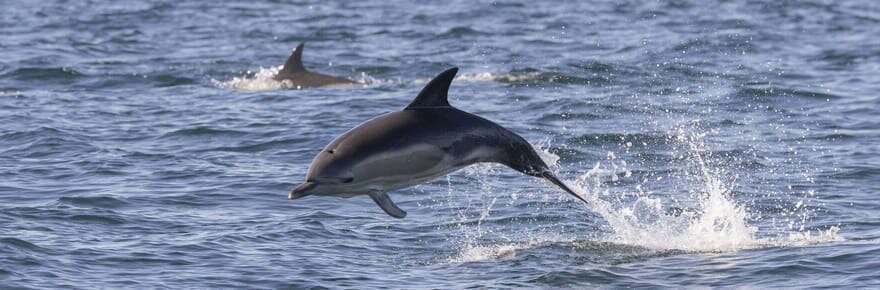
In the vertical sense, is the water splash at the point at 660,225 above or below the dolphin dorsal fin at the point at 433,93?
below

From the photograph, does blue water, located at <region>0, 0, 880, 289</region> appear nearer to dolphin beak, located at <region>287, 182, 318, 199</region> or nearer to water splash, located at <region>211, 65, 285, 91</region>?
water splash, located at <region>211, 65, 285, 91</region>

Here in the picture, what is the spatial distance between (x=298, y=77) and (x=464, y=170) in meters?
7.16

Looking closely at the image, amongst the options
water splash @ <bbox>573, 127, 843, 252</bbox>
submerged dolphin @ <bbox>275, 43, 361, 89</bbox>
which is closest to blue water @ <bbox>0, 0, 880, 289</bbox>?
water splash @ <bbox>573, 127, 843, 252</bbox>

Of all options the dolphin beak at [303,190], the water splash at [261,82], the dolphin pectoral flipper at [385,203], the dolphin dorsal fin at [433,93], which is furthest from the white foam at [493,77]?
the dolphin beak at [303,190]

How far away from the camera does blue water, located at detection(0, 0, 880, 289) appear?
438 inches

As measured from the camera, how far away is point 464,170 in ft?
51.4

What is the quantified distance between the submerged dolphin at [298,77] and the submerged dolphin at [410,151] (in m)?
12.7

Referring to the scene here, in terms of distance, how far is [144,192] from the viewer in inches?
546

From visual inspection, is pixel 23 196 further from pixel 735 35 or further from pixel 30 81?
pixel 735 35

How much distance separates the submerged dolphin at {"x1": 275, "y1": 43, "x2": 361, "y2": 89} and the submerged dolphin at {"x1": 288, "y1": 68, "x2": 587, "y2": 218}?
41.8 ft

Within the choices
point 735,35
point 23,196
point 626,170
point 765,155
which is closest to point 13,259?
point 23,196

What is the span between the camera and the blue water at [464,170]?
11.1 metres

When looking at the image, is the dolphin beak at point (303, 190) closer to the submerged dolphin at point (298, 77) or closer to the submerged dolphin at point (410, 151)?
the submerged dolphin at point (410, 151)

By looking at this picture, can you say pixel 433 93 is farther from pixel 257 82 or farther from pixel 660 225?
pixel 257 82
